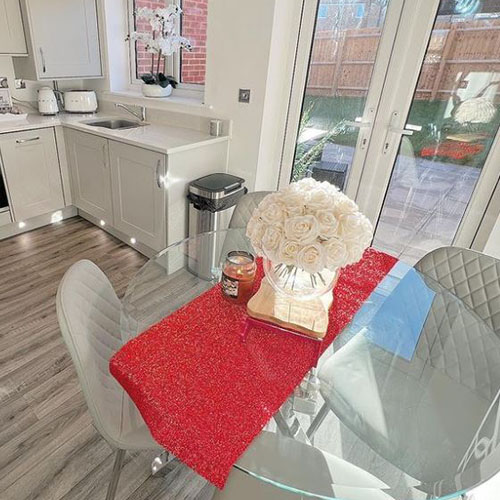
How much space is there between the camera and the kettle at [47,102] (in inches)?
120

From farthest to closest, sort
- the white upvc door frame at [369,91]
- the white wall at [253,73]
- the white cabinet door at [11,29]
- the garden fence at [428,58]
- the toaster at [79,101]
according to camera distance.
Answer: the toaster at [79,101]
the white cabinet door at [11,29]
the white wall at [253,73]
the white upvc door frame at [369,91]
the garden fence at [428,58]

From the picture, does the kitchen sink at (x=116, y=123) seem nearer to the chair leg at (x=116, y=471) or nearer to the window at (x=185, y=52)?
the window at (x=185, y=52)

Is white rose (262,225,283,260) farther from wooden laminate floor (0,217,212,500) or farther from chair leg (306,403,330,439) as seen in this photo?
wooden laminate floor (0,217,212,500)

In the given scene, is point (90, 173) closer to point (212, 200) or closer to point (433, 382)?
point (212, 200)

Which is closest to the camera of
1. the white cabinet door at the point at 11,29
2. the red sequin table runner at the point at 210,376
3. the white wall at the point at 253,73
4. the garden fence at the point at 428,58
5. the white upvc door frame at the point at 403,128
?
the red sequin table runner at the point at 210,376

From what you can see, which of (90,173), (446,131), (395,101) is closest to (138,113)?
(90,173)

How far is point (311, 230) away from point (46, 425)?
57.6 inches

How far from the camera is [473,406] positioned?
115 centimetres

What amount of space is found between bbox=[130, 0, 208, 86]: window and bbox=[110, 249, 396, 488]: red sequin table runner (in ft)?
8.45

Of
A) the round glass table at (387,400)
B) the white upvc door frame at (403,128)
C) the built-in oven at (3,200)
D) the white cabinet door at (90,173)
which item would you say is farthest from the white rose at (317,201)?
the built-in oven at (3,200)

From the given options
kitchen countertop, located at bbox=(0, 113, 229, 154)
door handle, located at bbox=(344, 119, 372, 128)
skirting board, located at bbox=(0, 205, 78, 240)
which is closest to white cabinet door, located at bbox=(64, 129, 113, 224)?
kitchen countertop, located at bbox=(0, 113, 229, 154)

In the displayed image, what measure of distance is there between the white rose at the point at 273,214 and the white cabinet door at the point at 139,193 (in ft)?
5.09

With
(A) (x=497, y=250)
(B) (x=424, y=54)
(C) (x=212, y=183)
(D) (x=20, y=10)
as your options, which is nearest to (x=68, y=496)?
(C) (x=212, y=183)

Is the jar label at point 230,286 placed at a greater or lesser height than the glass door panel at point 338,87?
lesser
